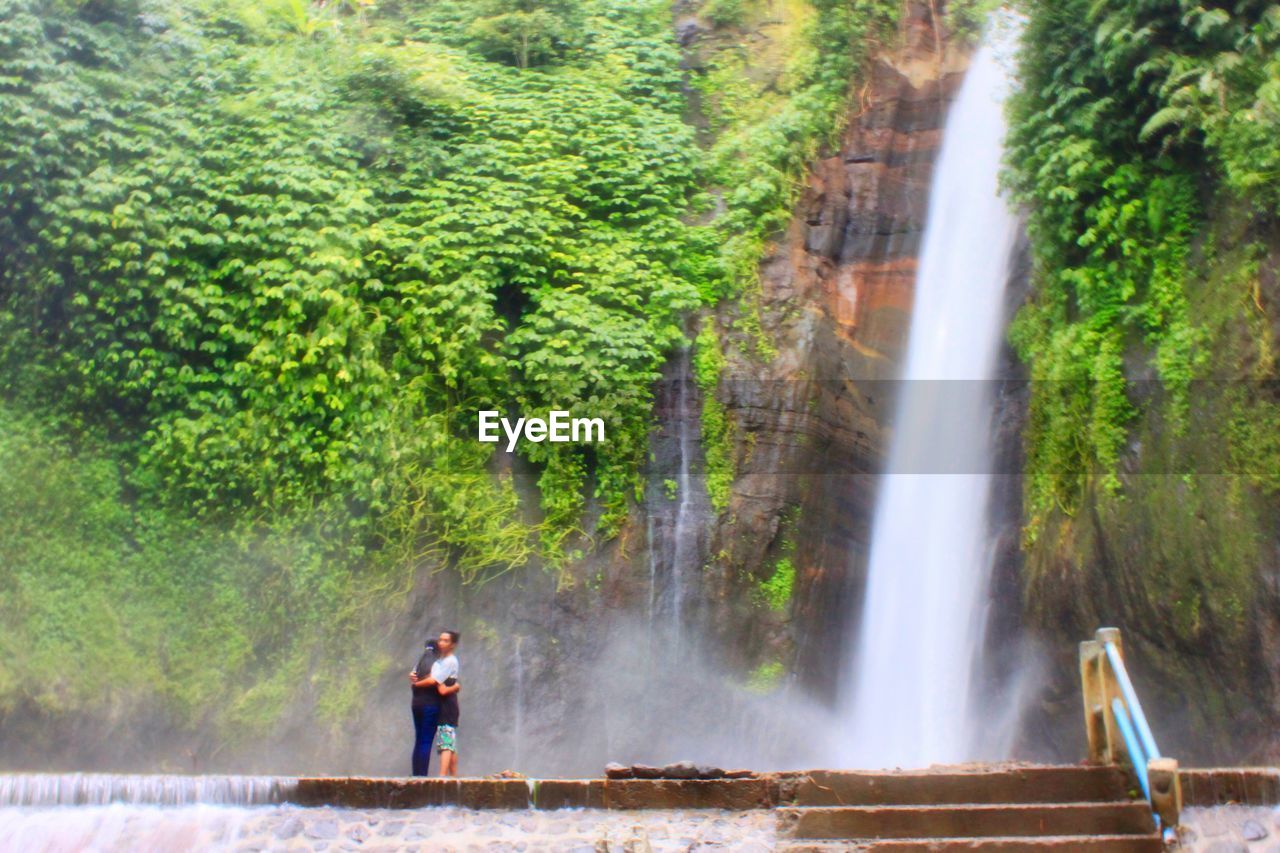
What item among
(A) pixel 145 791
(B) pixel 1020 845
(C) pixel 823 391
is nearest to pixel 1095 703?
(B) pixel 1020 845

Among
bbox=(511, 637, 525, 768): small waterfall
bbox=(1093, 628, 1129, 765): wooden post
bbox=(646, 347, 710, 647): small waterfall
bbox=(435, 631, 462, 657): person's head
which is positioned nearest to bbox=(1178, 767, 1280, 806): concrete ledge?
bbox=(1093, 628, 1129, 765): wooden post

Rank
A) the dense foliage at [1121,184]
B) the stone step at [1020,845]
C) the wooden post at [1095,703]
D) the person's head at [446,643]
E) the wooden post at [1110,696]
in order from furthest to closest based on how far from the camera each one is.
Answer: the dense foliage at [1121,184], the person's head at [446,643], the wooden post at [1095,703], the wooden post at [1110,696], the stone step at [1020,845]

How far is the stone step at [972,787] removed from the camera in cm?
673

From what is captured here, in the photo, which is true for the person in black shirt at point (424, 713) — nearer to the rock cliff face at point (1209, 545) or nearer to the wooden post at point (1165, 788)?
the wooden post at point (1165, 788)

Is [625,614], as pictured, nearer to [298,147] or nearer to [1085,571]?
[1085,571]

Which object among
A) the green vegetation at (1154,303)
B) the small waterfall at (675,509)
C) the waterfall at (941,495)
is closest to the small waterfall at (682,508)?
the small waterfall at (675,509)

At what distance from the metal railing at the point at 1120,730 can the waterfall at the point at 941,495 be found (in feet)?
11.5

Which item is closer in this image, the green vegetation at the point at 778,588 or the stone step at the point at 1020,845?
the stone step at the point at 1020,845

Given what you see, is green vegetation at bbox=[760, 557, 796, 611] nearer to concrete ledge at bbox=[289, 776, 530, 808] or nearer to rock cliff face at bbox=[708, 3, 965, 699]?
rock cliff face at bbox=[708, 3, 965, 699]

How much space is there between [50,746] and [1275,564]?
1029 centimetres

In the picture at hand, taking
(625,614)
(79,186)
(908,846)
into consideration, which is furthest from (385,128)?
(908,846)

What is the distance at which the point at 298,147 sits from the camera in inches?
463

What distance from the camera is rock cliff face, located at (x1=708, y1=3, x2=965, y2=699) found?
442 inches

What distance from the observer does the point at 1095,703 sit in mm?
7312
